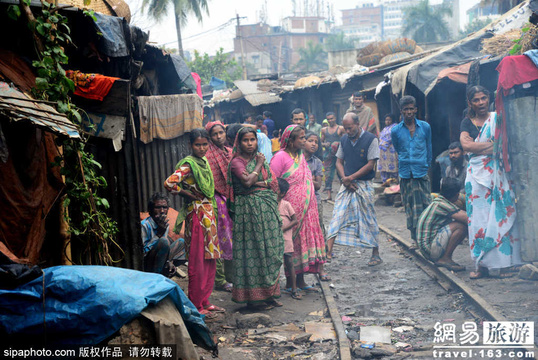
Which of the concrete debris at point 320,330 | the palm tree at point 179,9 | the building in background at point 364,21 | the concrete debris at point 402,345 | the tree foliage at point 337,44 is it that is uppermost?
the building in background at point 364,21

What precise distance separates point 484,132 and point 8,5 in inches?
218

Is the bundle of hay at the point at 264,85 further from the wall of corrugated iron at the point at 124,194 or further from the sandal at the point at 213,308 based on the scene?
the wall of corrugated iron at the point at 124,194

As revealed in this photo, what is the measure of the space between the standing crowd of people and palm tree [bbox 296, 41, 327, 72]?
6277 centimetres

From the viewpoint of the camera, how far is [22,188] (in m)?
4.21

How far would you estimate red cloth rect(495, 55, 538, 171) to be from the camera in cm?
599

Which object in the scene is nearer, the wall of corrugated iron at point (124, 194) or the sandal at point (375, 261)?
the wall of corrugated iron at point (124, 194)

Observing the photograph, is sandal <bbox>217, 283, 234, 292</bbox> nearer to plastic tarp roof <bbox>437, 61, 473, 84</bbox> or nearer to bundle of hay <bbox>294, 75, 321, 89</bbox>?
plastic tarp roof <bbox>437, 61, 473, 84</bbox>

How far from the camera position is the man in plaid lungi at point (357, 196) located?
8133 millimetres

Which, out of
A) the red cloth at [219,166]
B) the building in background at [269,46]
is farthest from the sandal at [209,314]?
the building in background at [269,46]

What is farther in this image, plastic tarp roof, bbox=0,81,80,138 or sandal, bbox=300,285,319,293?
sandal, bbox=300,285,319,293

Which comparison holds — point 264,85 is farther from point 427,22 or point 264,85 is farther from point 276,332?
point 427,22

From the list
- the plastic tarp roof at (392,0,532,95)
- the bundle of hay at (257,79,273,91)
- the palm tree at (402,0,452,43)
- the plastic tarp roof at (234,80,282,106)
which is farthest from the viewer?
the palm tree at (402,0,452,43)

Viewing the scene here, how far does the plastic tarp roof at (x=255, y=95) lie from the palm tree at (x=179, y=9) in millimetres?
12002

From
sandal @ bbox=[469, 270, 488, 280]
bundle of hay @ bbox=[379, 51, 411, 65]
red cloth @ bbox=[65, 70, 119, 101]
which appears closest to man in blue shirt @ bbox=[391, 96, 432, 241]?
sandal @ bbox=[469, 270, 488, 280]
